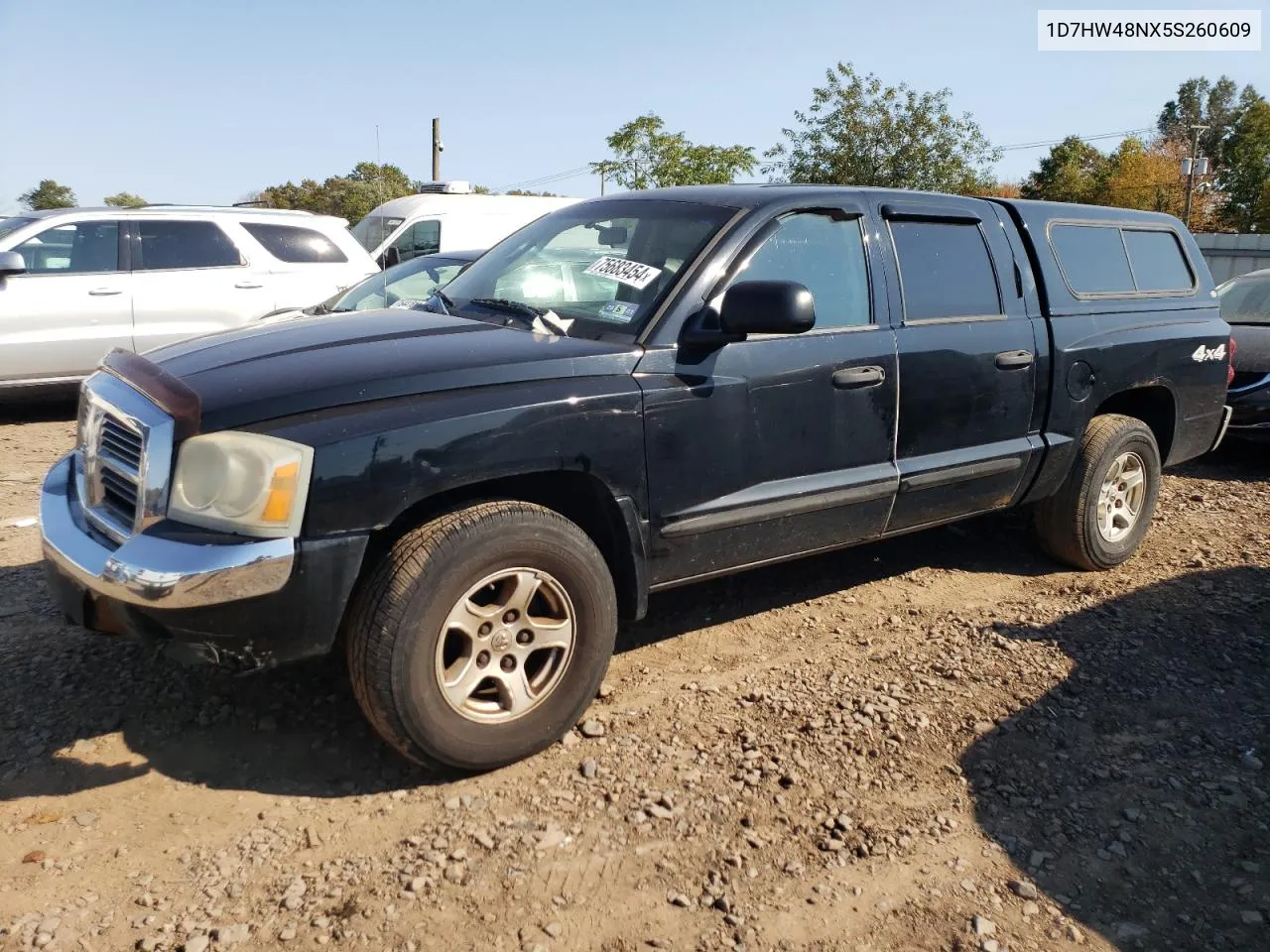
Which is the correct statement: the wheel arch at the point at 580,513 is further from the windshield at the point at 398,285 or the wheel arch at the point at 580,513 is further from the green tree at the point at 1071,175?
the green tree at the point at 1071,175

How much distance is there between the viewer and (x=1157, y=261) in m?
5.20

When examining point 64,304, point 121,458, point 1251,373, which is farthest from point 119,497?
point 1251,373

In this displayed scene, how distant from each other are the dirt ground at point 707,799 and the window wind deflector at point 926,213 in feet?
5.61

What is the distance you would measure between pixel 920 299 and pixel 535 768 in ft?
7.81

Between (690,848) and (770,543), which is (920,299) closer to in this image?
(770,543)

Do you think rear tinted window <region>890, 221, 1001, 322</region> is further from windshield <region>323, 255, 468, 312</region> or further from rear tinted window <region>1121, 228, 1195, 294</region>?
windshield <region>323, 255, 468, 312</region>

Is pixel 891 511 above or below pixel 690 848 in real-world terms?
above

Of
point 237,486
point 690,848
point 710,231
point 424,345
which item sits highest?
point 710,231

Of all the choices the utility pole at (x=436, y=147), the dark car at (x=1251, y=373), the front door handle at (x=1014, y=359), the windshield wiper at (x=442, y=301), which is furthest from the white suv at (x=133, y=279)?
the utility pole at (x=436, y=147)

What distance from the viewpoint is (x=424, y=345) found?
3127mm

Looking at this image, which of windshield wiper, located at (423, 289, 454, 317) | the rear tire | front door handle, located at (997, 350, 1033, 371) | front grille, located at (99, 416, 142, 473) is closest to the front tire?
front grille, located at (99, 416, 142, 473)

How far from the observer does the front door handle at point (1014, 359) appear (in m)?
4.20

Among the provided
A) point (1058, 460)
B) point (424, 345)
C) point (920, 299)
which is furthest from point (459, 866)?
point (1058, 460)

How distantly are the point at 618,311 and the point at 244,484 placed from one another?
1415mm
